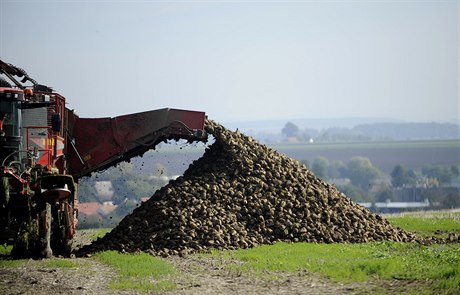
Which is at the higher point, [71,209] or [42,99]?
[42,99]

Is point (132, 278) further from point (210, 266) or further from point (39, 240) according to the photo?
point (39, 240)

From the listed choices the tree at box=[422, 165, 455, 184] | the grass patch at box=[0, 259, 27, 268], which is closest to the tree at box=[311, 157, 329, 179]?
the tree at box=[422, 165, 455, 184]

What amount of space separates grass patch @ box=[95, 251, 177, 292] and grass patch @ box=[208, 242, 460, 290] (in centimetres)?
154

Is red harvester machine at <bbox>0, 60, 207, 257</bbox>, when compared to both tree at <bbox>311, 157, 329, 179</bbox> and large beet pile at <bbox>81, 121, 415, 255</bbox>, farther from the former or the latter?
tree at <bbox>311, 157, 329, 179</bbox>

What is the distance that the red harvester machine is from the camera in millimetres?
22641

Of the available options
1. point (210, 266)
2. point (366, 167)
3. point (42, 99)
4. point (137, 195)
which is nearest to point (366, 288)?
point (210, 266)

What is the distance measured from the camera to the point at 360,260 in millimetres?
22188

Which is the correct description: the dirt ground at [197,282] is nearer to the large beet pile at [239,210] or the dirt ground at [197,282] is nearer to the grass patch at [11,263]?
the grass patch at [11,263]

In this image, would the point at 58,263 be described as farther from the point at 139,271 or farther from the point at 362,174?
the point at 362,174

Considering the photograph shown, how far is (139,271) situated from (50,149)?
455 cm

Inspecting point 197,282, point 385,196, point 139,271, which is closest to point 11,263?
point 139,271

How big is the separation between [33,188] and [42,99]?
2216 mm

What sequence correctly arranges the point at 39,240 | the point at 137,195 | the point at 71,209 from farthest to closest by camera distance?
the point at 137,195 → the point at 71,209 → the point at 39,240

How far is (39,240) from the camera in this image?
23672 millimetres
